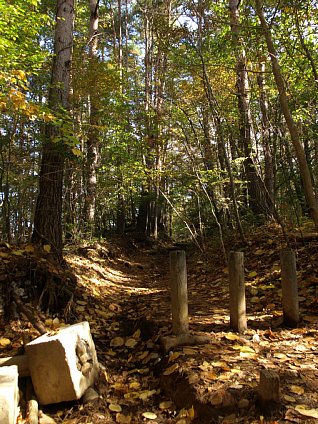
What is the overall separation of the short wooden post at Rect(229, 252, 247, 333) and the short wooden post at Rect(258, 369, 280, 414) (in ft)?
4.87

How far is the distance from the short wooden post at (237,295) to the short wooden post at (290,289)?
522 millimetres

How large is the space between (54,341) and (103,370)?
3.05 ft

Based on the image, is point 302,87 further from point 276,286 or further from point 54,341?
point 54,341

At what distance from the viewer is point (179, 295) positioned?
3.91 m

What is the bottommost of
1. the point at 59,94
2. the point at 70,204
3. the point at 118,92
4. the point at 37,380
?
the point at 37,380

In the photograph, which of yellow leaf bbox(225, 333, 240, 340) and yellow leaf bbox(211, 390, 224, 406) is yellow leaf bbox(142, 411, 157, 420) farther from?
yellow leaf bbox(225, 333, 240, 340)

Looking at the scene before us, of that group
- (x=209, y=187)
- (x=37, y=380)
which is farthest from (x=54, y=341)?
(x=209, y=187)

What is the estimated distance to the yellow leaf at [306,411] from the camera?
236 cm

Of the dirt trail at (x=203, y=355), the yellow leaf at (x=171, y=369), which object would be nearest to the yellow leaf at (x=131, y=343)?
the dirt trail at (x=203, y=355)

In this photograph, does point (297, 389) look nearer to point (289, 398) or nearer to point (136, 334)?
point (289, 398)

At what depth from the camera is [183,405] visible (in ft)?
9.40

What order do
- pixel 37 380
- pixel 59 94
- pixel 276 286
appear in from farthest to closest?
1. pixel 59 94
2. pixel 276 286
3. pixel 37 380

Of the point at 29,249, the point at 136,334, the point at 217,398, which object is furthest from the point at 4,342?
the point at 217,398

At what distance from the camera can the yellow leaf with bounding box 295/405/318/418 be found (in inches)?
93.0
